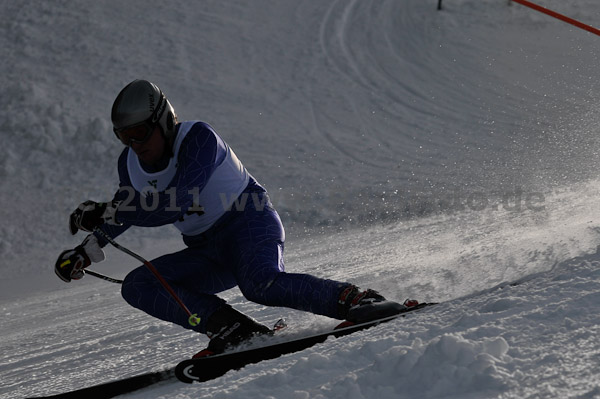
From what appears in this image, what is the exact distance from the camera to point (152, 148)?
334cm

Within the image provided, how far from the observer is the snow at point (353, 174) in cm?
232

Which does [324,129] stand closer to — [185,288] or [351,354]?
[185,288]

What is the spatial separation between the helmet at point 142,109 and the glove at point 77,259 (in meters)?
0.56

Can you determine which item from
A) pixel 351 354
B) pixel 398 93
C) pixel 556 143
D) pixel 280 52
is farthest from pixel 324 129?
pixel 351 354

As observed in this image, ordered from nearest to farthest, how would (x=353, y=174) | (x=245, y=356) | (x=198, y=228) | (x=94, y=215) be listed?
(x=245, y=356), (x=94, y=215), (x=198, y=228), (x=353, y=174)

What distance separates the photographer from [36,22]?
11555 mm

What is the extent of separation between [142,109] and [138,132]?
10 centimetres

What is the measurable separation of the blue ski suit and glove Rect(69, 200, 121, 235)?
4cm

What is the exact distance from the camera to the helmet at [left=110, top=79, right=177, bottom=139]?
327cm

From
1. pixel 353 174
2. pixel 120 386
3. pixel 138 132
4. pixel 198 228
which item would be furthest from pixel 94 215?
pixel 353 174

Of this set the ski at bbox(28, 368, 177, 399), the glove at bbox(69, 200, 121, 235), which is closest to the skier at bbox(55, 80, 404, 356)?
the glove at bbox(69, 200, 121, 235)

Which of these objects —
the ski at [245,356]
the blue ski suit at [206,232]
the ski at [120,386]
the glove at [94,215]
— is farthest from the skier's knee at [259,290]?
the glove at [94,215]

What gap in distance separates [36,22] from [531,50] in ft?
26.0

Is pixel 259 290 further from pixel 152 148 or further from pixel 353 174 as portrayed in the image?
pixel 353 174
